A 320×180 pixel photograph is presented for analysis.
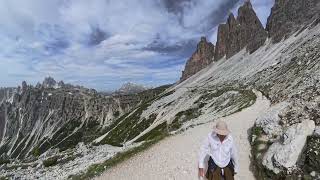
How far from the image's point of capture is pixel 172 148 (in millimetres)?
31609

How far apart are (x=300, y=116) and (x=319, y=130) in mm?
4790

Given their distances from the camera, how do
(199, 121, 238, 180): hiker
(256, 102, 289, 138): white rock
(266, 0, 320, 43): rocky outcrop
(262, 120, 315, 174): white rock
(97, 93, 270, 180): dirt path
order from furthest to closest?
(266, 0, 320, 43): rocky outcrop → (256, 102, 289, 138): white rock → (97, 93, 270, 180): dirt path → (262, 120, 315, 174): white rock → (199, 121, 238, 180): hiker

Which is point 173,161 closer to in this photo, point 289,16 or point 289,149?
point 289,149

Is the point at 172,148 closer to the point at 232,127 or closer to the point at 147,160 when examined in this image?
the point at 147,160

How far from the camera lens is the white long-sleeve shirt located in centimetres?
1373

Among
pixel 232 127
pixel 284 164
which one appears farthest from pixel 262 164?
pixel 232 127

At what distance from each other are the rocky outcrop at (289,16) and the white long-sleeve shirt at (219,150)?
143507 mm

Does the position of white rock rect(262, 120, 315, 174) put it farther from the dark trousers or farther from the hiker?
the hiker

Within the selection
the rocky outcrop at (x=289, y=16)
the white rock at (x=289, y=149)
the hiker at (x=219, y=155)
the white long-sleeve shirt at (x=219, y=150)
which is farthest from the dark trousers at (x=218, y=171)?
the rocky outcrop at (x=289, y=16)

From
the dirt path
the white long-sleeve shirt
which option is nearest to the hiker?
the white long-sleeve shirt

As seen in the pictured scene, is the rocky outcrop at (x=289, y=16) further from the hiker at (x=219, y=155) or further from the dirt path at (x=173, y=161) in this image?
the hiker at (x=219, y=155)

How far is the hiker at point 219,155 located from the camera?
44.9 ft

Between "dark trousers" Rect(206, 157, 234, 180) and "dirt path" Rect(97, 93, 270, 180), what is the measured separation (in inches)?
308

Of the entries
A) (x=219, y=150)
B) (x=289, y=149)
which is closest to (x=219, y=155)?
(x=219, y=150)
